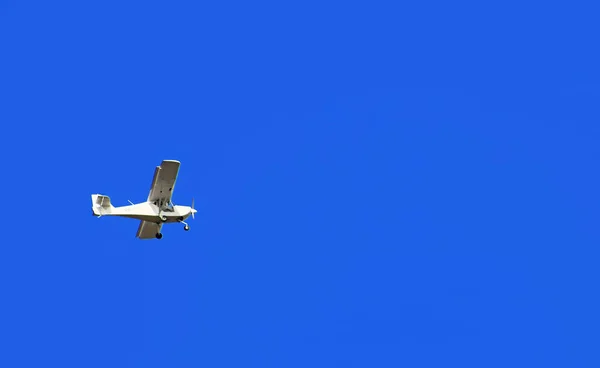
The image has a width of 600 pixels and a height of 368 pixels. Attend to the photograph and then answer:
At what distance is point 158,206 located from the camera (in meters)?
102

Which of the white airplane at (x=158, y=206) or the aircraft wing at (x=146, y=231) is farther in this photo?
the aircraft wing at (x=146, y=231)

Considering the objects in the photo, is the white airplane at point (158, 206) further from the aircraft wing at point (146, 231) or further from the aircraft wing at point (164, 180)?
the aircraft wing at point (146, 231)

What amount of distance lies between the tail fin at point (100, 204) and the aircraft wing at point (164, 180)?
12.0 feet

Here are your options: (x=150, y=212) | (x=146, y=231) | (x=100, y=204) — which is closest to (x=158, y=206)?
(x=150, y=212)

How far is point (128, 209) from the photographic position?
331ft

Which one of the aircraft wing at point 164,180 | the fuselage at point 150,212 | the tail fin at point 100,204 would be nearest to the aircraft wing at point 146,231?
the fuselage at point 150,212

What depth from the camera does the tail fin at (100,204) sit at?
325 ft

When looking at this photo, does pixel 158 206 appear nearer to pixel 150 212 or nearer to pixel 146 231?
pixel 150 212

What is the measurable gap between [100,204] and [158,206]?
467 centimetres

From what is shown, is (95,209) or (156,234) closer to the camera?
(95,209)

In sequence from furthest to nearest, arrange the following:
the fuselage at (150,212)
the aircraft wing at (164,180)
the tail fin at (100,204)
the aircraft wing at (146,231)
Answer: the aircraft wing at (146,231) → the aircraft wing at (164,180) → the fuselage at (150,212) → the tail fin at (100,204)

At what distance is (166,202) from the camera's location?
10269 cm

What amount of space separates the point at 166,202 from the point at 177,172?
2330 mm

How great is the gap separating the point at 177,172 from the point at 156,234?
5.97m
